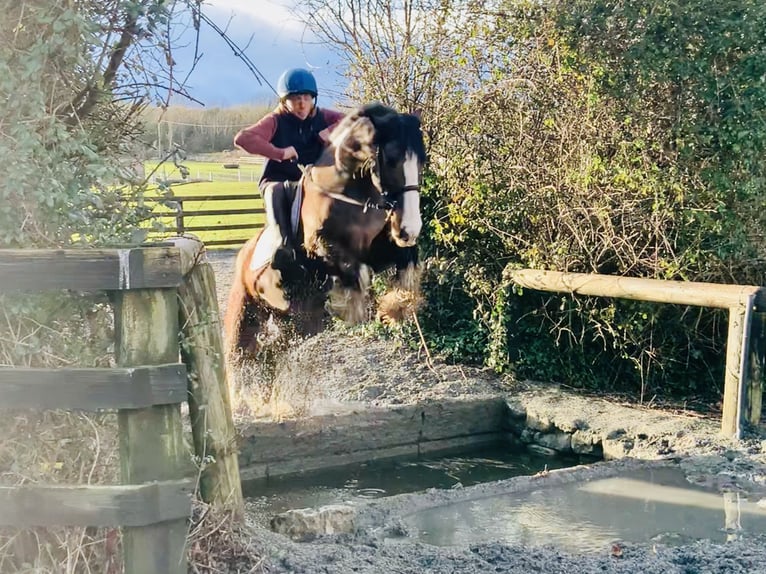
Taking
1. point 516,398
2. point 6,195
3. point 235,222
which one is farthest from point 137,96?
point 235,222

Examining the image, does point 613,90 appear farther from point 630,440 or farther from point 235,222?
point 235,222

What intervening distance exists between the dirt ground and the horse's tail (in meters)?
0.52

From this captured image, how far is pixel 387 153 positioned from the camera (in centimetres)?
558

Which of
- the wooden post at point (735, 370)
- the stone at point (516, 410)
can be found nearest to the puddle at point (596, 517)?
the wooden post at point (735, 370)

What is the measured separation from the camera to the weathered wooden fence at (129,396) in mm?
2611

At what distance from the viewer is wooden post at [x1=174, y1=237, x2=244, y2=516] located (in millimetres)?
3014

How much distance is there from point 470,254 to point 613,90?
241 centimetres

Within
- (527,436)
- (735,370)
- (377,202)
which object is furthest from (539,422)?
→ (377,202)

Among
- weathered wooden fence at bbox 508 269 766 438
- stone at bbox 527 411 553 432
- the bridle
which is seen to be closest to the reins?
the bridle

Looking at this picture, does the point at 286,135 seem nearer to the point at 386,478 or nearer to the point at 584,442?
the point at 386,478

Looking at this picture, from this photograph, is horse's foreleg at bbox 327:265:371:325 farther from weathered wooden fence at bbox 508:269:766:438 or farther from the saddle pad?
weathered wooden fence at bbox 508:269:766:438

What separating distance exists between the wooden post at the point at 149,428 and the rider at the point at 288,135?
308cm

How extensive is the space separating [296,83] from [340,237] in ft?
3.54

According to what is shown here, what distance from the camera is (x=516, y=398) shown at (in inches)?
289
